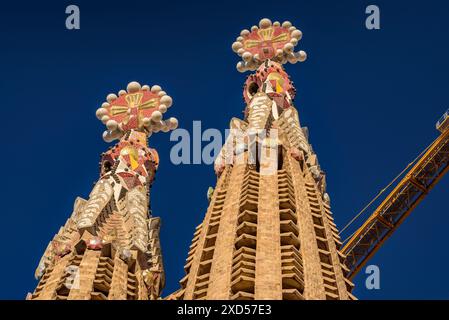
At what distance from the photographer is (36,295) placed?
52750 millimetres

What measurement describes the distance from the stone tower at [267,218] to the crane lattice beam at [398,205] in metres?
8.97

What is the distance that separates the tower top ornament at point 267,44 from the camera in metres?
73.2

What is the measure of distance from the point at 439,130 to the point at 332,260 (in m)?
26.2

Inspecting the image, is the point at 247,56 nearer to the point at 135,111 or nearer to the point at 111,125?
the point at 135,111

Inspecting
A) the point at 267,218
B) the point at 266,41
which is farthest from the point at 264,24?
the point at 267,218

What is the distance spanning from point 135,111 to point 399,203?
16.2m

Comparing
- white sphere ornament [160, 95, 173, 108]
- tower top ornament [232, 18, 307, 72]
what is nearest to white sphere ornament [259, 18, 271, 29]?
tower top ornament [232, 18, 307, 72]

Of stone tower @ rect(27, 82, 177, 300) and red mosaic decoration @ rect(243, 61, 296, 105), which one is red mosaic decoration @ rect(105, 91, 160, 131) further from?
red mosaic decoration @ rect(243, 61, 296, 105)

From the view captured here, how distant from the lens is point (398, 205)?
73.8 m

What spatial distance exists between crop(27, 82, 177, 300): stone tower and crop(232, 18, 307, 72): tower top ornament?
5.14m

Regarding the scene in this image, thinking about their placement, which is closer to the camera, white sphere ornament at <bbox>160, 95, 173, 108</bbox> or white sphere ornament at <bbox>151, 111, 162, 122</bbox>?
white sphere ornament at <bbox>151, 111, 162, 122</bbox>

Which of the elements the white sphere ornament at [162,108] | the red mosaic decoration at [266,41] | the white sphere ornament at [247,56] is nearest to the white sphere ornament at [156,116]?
the white sphere ornament at [162,108]

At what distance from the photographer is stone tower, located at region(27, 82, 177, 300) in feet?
174
